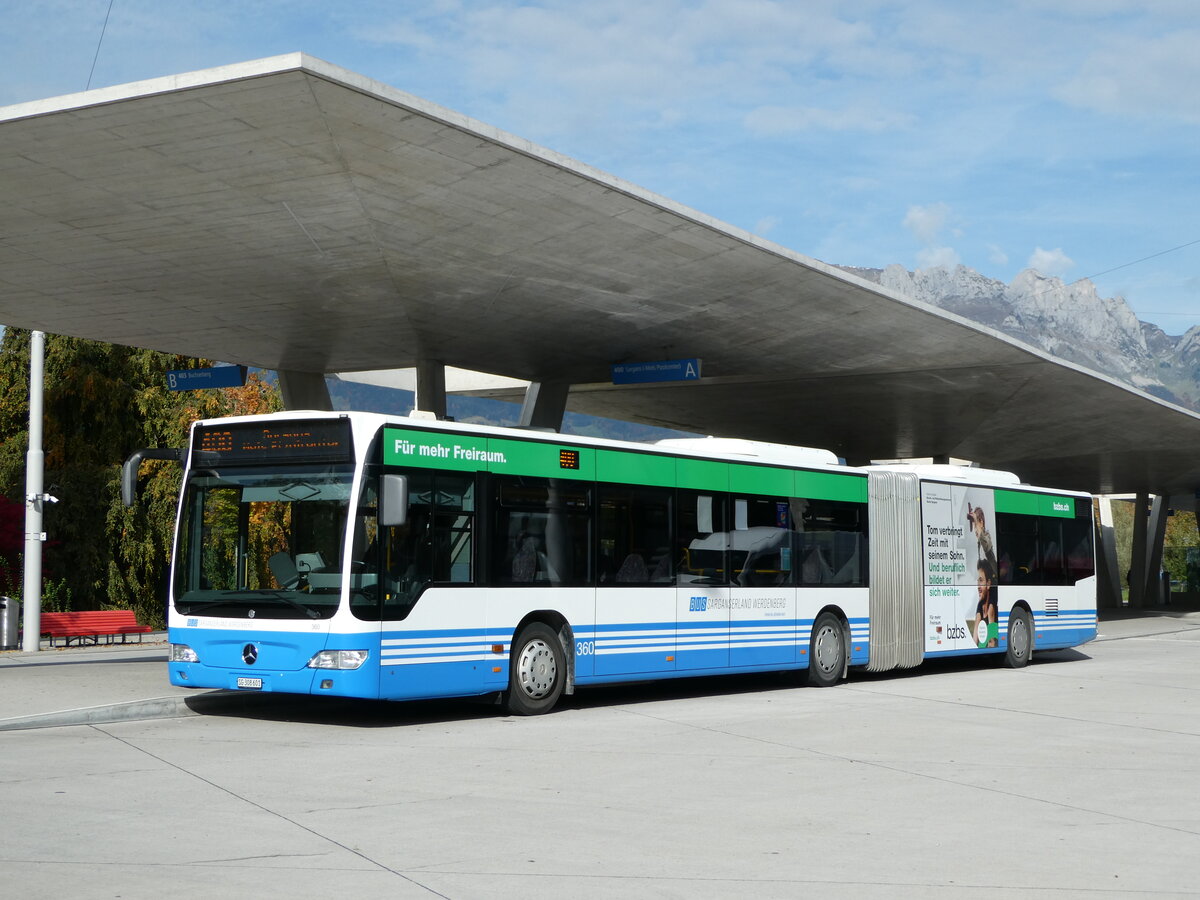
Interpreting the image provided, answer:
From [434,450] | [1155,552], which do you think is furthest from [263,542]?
[1155,552]

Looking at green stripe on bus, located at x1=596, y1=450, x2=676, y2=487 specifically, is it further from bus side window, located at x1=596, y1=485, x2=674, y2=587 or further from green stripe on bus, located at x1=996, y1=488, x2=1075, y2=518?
green stripe on bus, located at x1=996, y1=488, x2=1075, y2=518

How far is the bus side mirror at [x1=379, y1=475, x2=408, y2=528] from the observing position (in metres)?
12.3

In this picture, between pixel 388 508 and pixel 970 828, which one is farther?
pixel 388 508

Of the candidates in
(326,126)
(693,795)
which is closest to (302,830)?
(693,795)

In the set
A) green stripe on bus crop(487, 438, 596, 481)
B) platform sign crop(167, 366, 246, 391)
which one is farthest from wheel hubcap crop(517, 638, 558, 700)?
platform sign crop(167, 366, 246, 391)

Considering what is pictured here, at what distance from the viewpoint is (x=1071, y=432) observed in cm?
4100

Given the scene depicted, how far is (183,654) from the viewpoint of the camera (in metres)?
13.3

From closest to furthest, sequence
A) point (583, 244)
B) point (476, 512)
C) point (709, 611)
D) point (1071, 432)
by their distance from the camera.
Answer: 1. point (476, 512)
2. point (709, 611)
3. point (583, 244)
4. point (1071, 432)

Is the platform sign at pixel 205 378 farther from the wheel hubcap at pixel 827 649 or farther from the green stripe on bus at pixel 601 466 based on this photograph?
the wheel hubcap at pixel 827 649

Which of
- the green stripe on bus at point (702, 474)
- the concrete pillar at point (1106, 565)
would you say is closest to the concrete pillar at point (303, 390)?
the green stripe on bus at point (702, 474)

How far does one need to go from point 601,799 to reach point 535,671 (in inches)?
202

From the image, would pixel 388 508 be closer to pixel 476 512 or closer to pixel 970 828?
pixel 476 512

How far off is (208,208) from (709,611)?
24.3 ft

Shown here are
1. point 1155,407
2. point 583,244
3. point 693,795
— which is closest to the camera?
point 693,795
